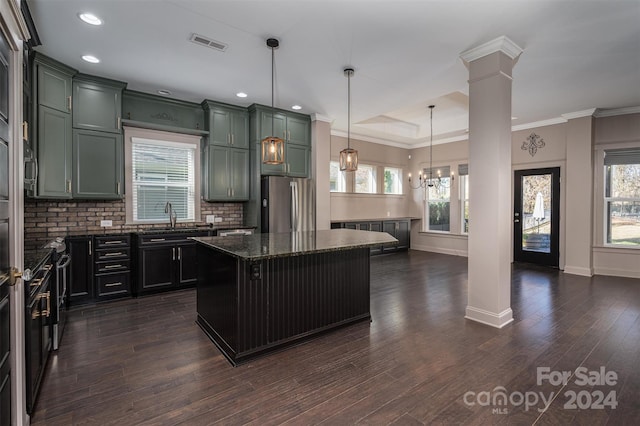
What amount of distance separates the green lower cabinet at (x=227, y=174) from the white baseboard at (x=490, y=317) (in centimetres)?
379

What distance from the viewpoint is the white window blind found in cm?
477

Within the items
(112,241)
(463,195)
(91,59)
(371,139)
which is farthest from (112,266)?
(463,195)

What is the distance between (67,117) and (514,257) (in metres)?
8.18

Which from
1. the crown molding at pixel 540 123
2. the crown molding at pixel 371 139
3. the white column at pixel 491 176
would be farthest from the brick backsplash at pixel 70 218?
the crown molding at pixel 540 123

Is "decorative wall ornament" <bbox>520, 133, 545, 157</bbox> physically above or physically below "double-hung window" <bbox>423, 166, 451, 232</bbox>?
above

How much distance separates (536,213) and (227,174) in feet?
20.2

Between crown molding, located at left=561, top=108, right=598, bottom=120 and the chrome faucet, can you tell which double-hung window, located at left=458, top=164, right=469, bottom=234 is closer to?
crown molding, located at left=561, top=108, right=598, bottom=120

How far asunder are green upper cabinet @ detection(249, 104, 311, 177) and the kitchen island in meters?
2.59

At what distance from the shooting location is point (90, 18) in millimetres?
2848

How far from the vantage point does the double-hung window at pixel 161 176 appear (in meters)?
4.71

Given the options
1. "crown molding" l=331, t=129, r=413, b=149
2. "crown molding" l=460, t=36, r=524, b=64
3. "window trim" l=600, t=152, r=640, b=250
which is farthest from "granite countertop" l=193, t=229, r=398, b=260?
"window trim" l=600, t=152, r=640, b=250

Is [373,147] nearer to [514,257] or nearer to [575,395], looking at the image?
[514,257]

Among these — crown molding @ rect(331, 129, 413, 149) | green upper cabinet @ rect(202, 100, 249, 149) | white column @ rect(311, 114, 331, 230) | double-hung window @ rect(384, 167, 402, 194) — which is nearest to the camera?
green upper cabinet @ rect(202, 100, 249, 149)

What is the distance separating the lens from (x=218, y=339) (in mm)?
2867
